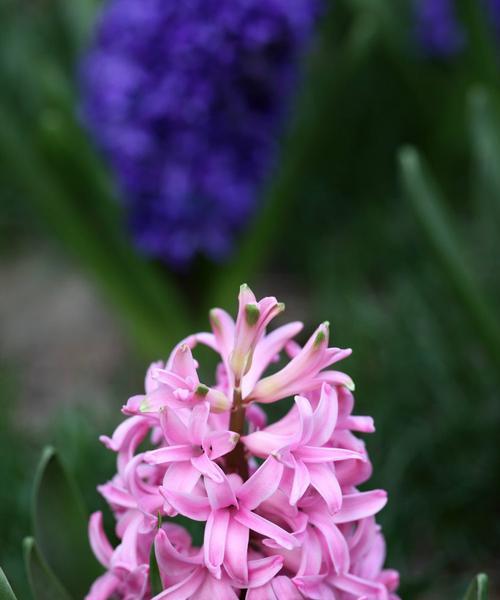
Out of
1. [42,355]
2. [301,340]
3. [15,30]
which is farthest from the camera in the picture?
[15,30]

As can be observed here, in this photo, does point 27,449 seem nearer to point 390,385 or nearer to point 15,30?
point 390,385

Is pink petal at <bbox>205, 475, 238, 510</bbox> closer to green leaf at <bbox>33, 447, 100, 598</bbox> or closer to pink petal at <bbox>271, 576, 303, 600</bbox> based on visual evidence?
pink petal at <bbox>271, 576, 303, 600</bbox>

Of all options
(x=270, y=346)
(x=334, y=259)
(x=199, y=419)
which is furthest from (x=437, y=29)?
(x=199, y=419)

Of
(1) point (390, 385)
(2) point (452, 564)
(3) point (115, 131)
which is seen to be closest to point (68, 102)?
(3) point (115, 131)

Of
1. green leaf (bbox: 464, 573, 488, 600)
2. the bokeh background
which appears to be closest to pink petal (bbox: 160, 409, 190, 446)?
green leaf (bbox: 464, 573, 488, 600)

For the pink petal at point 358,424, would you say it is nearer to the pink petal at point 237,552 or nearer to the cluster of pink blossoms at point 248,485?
the cluster of pink blossoms at point 248,485

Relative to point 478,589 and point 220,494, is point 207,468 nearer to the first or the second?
point 220,494

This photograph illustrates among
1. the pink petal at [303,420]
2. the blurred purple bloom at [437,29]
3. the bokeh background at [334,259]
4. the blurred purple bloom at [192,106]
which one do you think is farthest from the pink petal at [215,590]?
the blurred purple bloom at [437,29]
